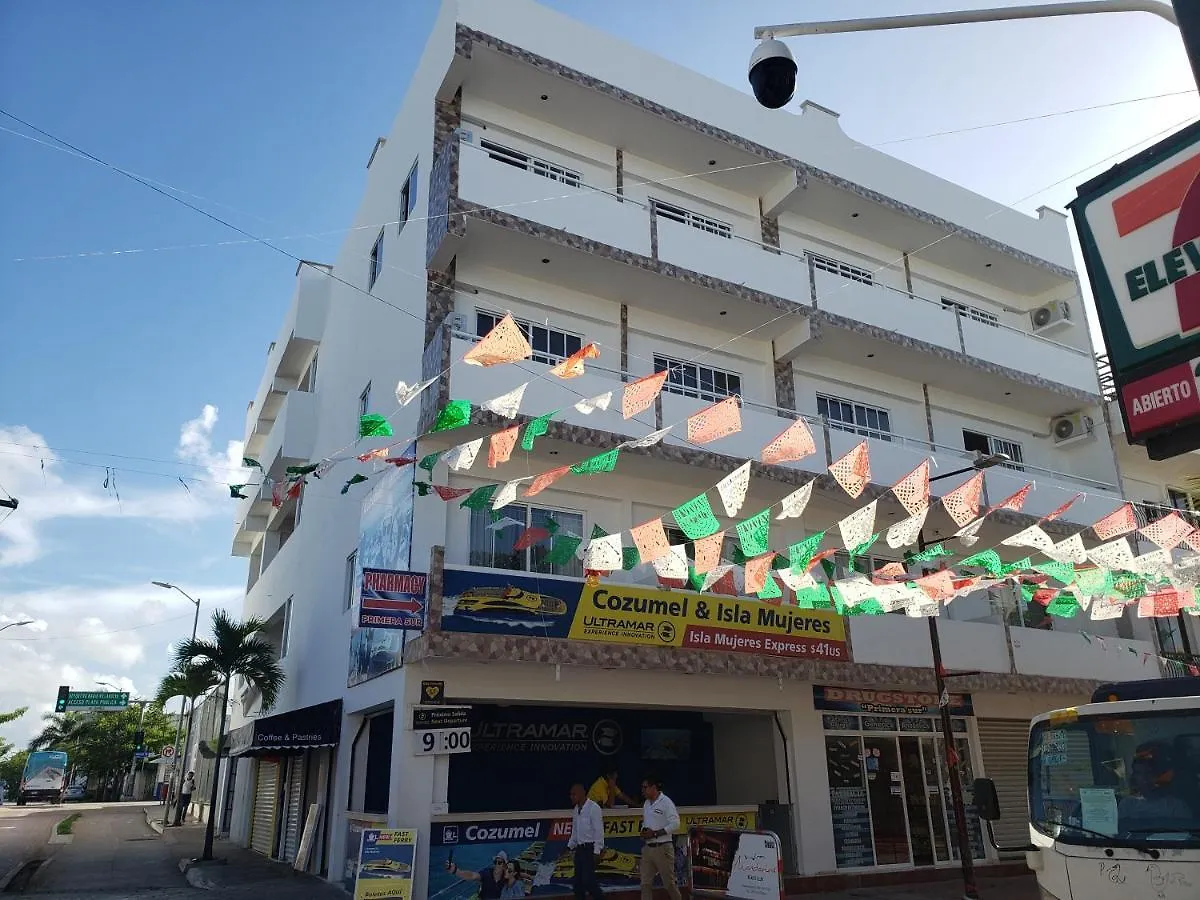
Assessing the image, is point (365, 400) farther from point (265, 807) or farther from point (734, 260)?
point (265, 807)

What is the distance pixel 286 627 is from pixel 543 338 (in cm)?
1218

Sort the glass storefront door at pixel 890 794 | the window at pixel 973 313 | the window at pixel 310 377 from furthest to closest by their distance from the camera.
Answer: the window at pixel 310 377 → the window at pixel 973 313 → the glass storefront door at pixel 890 794

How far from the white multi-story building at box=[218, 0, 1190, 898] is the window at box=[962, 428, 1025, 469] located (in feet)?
0.25

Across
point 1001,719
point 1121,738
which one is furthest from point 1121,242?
point 1001,719

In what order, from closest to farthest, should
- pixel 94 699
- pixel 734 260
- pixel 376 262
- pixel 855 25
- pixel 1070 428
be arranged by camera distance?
pixel 855 25 < pixel 734 260 < pixel 376 262 < pixel 1070 428 < pixel 94 699

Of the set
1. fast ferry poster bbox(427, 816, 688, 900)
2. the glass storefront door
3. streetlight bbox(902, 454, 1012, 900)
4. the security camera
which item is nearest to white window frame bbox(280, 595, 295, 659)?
fast ferry poster bbox(427, 816, 688, 900)

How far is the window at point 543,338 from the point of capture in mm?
15737

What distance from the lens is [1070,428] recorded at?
75.6ft

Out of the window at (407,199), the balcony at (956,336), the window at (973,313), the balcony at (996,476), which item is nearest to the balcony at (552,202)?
the window at (407,199)

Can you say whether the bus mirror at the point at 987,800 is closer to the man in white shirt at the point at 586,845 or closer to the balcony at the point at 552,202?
the man in white shirt at the point at 586,845

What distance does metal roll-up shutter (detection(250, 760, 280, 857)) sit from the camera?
22328mm

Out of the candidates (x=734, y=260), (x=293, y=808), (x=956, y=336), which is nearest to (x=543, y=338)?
(x=734, y=260)

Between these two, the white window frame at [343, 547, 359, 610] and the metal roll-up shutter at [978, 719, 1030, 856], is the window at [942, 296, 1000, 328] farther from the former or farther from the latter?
the white window frame at [343, 547, 359, 610]

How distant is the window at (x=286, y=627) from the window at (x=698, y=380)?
12133 mm
